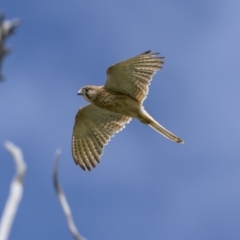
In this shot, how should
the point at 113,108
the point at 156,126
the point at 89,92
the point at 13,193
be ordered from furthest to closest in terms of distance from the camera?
the point at 89,92 < the point at 113,108 < the point at 156,126 < the point at 13,193

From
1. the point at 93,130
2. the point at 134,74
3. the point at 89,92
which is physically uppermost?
the point at 134,74

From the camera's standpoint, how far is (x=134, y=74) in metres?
10.0

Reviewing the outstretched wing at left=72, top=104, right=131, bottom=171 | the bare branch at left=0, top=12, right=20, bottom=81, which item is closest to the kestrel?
the outstretched wing at left=72, top=104, right=131, bottom=171

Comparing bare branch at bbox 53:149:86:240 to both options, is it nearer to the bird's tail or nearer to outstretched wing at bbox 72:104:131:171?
the bird's tail

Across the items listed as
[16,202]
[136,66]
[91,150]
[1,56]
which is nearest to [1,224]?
[16,202]

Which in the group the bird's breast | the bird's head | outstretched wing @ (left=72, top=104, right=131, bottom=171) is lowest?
outstretched wing @ (left=72, top=104, right=131, bottom=171)

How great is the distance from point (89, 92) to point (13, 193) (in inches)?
323

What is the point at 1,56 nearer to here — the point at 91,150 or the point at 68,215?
the point at 68,215

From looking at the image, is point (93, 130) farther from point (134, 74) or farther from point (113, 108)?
point (134, 74)

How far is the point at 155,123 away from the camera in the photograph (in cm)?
1011

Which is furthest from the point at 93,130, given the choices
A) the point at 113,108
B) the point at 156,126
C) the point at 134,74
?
the point at 134,74

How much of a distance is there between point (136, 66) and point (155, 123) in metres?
0.97

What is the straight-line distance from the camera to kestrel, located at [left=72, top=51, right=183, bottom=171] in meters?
9.91

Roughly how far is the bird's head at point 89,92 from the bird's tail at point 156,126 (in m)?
0.86
